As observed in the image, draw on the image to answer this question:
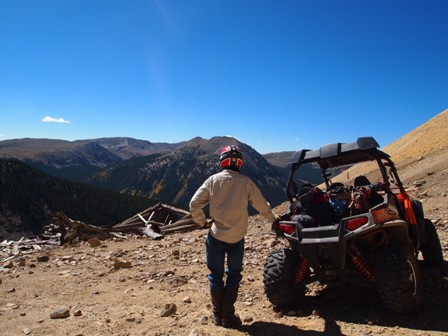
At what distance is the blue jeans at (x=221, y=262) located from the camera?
4.70 meters

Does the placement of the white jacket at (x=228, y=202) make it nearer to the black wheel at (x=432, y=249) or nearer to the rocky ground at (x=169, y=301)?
the rocky ground at (x=169, y=301)

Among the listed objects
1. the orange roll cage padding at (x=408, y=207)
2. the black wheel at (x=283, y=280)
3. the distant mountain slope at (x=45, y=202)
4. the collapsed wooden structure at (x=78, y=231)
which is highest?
the orange roll cage padding at (x=408, y=207)

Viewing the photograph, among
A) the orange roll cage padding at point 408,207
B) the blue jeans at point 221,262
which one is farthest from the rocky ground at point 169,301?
the orange roll cage padding at point 408,207

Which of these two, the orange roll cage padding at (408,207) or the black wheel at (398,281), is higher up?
the orange roll cage padding at (408,207)

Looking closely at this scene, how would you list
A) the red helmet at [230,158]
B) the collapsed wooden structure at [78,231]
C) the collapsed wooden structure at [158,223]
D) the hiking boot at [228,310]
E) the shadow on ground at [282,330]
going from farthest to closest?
1. the collapsed wooden structure at [158,223]
2. the collapsed wooden structure at [78,231]
3. the red helmet at [230,158]
4. the hiking boot at [228,310]
5. the shadow on ground at [282,330]

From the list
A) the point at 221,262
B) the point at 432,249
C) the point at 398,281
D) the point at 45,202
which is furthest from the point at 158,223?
the point at 45,202

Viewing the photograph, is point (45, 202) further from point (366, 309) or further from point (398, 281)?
point (398, 281)

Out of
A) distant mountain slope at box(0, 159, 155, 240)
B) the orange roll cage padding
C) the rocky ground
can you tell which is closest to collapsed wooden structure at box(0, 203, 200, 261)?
the rocky ground

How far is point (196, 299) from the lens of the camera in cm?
601

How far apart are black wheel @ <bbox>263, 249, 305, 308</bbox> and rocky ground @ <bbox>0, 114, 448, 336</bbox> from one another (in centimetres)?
19

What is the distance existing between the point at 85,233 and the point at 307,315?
11.0 meters

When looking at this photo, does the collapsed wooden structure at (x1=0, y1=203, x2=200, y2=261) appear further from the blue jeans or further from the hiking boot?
the hiking boot

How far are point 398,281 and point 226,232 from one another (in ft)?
6.81

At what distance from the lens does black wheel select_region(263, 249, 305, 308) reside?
4.95 meters
